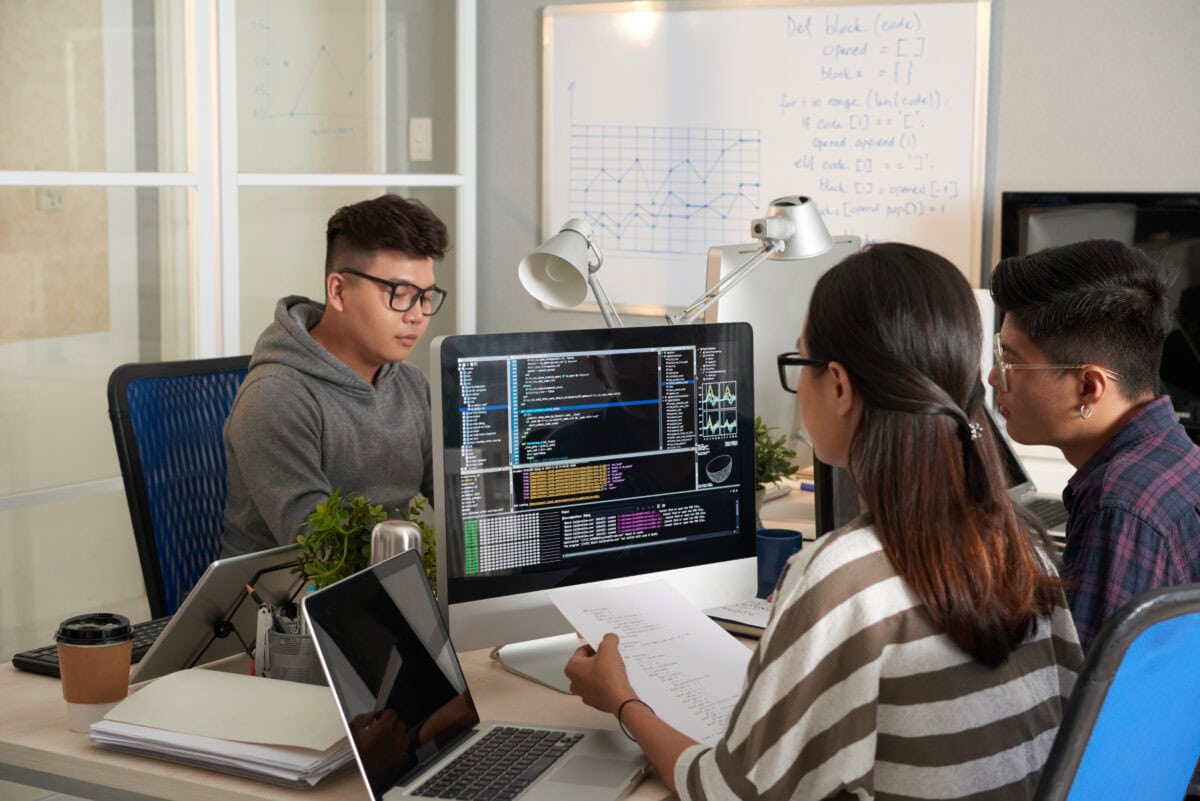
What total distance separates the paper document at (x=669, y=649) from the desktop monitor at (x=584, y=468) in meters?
0.05

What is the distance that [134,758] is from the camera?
1.34 meters

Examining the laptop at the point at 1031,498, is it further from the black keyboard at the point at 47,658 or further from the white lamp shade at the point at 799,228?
the black keyboard at the point at 47,658

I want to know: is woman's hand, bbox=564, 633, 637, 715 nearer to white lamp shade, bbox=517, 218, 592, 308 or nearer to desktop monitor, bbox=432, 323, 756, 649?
desktop monitor, bbox=432, 323, 756, 649

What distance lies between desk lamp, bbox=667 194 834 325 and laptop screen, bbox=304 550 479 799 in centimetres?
95

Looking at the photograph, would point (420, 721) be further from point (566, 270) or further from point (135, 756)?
point (566, 270)

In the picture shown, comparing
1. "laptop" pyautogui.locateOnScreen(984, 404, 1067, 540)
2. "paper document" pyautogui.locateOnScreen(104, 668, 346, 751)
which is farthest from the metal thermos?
"laptop" pyautogui.locateOnScreen(984, 404, 1067, 540)

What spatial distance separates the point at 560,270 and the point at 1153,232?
1883 mm

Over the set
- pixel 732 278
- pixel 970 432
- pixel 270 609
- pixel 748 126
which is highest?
pixel 748 126

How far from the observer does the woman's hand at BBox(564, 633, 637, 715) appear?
136 centimetres

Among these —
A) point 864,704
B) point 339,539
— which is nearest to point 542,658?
point 339,539

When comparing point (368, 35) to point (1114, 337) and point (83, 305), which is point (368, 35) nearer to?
point (83, 305)

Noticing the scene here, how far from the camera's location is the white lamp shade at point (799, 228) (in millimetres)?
2240

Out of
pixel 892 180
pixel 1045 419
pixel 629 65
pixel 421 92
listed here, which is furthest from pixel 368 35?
pixel 1045 419

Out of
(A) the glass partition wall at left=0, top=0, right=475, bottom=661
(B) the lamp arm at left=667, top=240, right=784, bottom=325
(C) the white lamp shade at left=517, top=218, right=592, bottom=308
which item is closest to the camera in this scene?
(C) the white lamp shade at left=517, top=218, right=592, bottom=308
